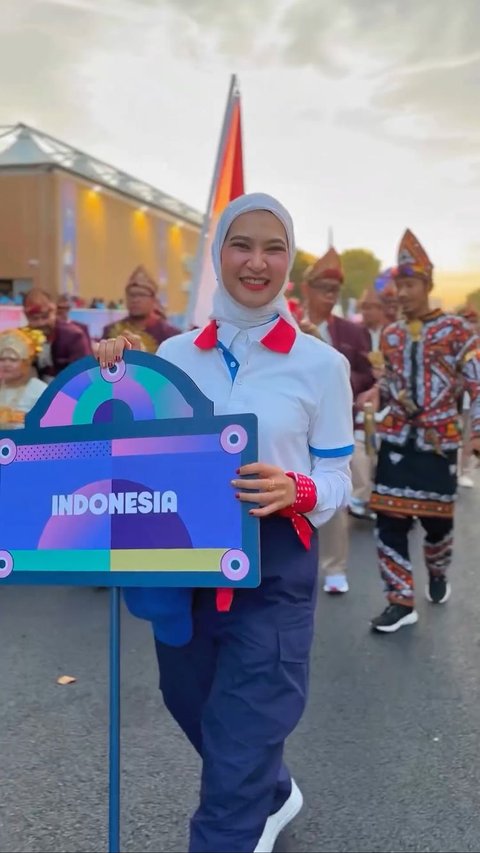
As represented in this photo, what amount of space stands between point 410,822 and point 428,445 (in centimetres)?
202

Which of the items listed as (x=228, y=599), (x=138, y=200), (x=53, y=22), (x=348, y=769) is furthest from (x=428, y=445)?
(x=138, y=200)

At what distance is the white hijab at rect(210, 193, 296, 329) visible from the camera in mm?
2078

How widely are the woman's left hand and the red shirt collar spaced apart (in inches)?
Answer: 14.1

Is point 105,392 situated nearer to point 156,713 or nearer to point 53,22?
point 156,713

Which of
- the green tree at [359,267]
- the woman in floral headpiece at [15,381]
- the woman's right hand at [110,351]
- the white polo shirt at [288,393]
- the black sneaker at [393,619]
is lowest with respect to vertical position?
the black sneaker at [393,619]

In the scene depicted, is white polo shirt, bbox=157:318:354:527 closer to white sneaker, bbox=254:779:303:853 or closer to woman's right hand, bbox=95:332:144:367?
woman's right hand, bbox=95:332:144:367

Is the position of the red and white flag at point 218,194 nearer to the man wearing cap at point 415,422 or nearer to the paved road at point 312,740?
the man wearing cap at point 415,422

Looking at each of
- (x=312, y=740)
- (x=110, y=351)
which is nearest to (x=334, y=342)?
(x=312, y=740)

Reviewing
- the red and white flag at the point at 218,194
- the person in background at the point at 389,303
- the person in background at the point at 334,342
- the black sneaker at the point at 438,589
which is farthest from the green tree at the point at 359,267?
the black sneaker at the point at 438,589

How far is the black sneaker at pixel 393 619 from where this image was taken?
4207mm

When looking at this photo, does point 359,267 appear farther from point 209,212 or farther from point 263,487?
point 263,487

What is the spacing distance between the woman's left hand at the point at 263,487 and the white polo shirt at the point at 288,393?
7.4 inches

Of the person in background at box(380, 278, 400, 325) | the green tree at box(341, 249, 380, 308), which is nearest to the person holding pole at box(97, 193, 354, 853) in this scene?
the person in background at box(380, 278, 400, 325)

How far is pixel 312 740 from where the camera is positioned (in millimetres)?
3131
